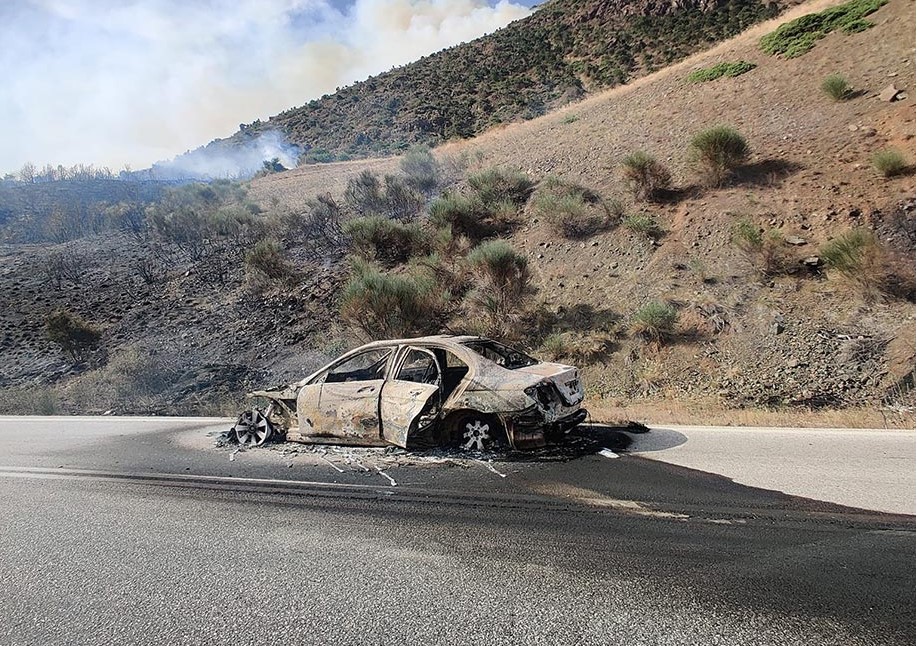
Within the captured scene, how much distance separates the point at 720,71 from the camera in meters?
23.8

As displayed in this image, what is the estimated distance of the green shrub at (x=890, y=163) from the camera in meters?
13.1

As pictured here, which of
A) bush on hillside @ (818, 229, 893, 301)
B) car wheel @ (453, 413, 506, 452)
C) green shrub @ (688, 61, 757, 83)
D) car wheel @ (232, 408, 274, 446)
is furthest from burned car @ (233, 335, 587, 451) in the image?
green shrub @ (688, 61, 757, 83)

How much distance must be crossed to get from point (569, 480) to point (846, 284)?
9811 mm

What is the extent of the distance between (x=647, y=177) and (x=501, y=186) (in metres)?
5.98

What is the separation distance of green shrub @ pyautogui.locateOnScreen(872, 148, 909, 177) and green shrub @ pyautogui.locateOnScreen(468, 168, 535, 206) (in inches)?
417

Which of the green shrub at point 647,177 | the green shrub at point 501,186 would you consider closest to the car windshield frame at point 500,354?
the green shrub at point 647,177

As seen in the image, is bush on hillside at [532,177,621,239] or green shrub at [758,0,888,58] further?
green shrub at [758,0,888,58]

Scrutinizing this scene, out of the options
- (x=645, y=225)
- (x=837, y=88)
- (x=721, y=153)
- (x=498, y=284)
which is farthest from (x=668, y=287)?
(x=837, y=88)

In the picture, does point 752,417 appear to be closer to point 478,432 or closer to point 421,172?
point 478,432

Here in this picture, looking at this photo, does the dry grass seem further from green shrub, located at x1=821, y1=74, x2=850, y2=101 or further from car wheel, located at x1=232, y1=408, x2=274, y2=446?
green shrub, located at x1=821, y1=74, x2=850, y2=101

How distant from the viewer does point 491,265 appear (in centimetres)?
1500

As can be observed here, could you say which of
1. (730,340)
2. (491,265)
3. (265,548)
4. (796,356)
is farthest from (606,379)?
(265,548)

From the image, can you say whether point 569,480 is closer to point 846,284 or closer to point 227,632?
point 227,632

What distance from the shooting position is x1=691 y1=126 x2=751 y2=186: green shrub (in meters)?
15.9
